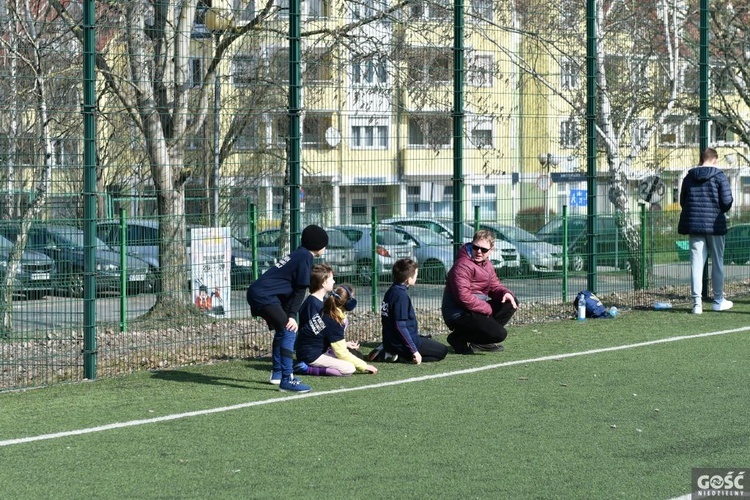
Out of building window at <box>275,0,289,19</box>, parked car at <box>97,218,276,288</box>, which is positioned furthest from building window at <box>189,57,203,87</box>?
parked car at <box>97,218,276,288</box>

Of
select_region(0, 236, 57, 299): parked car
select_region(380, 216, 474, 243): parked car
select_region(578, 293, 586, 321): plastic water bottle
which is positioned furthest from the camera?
select_region(578, 293, 586, 321): plastic water bottle

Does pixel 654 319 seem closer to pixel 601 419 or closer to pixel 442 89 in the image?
pixel 442 89

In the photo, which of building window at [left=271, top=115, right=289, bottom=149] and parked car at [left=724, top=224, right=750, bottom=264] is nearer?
building window at [left=271, top=115, right=289, bottom=149]

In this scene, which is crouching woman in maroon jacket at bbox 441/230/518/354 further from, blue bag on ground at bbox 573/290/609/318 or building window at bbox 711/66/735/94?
building window at bbox 711/66/735/94

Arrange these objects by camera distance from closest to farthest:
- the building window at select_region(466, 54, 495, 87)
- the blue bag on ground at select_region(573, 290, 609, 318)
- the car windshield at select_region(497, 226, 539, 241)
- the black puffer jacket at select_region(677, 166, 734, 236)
→ the building window at select_region(466, 54, 495, 87)
the black puffer jacket at select_region(677, 166, 734, 236)
the blue bag on ground at select_region(573, 290, 609, 318)
the car windshield at select_region(497, 226, 539, 241)

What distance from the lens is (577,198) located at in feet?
53.2

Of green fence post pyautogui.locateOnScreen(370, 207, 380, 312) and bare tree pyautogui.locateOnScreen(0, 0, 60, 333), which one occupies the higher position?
bare tree pyautogui.locateOnScreen(0, 0, 60, 333)

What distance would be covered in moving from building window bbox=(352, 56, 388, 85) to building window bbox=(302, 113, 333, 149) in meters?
1.00

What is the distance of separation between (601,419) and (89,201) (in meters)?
5.08

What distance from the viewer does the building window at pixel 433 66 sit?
1401cm

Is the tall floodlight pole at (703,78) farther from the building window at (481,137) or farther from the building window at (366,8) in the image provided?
the building window at (366,8)

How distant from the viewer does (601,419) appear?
8.30 metres

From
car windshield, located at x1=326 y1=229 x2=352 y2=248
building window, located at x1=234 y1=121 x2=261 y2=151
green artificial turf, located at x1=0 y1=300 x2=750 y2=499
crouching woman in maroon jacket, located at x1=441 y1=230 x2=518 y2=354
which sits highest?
building window, located at x1=234 y1=121 x2=261 y2=151

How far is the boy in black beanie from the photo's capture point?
9438mm
